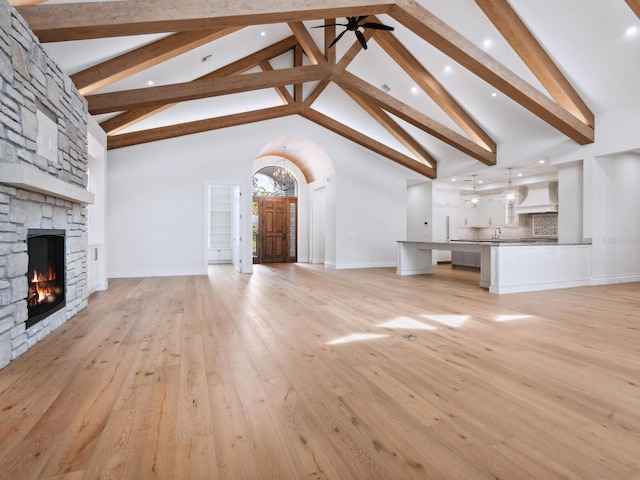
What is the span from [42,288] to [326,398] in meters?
2.86

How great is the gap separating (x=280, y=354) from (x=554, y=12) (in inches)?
214

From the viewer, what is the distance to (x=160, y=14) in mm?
3316

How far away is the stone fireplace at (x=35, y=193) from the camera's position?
7.85 feet

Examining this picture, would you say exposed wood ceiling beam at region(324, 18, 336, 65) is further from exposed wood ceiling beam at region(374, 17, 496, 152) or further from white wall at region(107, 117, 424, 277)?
white wall at region(107, 117, 424, 277)

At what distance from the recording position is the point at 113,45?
13.3ft

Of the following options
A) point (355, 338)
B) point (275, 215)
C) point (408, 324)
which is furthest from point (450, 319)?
point (275, 215)

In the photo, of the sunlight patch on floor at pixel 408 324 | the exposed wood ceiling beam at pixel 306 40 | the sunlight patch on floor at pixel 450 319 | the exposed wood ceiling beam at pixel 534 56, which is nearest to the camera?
the sunlight patch on floor at pixel 408 324

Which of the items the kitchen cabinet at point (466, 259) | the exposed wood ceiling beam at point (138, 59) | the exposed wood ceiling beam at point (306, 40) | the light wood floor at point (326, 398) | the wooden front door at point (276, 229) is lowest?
the light wood floor at point (326, 398)

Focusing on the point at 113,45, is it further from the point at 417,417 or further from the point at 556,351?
the point at 556,351

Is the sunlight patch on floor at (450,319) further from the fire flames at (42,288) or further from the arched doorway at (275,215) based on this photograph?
the arched doorway at (275,215)

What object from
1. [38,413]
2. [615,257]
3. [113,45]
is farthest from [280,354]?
[615,257]

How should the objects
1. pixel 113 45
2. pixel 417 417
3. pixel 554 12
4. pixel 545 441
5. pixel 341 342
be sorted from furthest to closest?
pixel 554 12 → pixel 113 45 → pixel 341 342 → pixel 417 417 → pixel 545 441

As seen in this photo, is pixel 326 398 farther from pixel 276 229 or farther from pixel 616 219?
pixel 276 229

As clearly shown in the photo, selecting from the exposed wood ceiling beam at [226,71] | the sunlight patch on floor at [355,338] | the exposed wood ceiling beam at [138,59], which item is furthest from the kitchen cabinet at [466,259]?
the exposed wood ceiling beam at [138,59]
